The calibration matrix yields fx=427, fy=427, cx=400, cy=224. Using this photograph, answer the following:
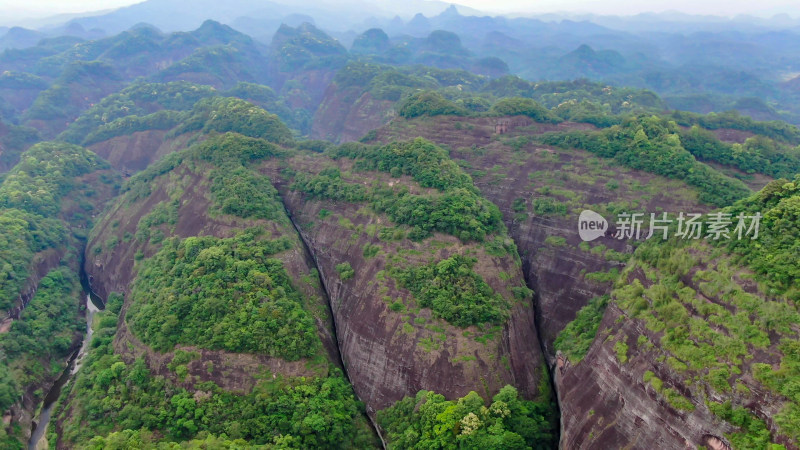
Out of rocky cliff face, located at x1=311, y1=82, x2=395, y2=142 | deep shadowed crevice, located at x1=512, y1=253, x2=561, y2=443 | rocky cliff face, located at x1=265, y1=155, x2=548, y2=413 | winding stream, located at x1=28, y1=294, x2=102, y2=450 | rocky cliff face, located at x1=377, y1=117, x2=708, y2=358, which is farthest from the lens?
rocky cliff face, located at x1=311, y1=82, x2=395, y2=142

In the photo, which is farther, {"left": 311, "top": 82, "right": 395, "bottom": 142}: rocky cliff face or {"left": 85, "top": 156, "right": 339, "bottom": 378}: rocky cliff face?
{"left": 311, "top": 82, "right": 395, "bottom": 142}: rocky cliff face

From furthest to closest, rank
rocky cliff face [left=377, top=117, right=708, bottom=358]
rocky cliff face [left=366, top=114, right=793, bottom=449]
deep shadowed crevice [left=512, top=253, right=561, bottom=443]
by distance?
1. rocky cliff face [left=377, top=117, right=708, bottom=358]
2. deep shadowed crevice [left=512, top=253, right=561, bottom=443]
3. rocky cliff face [left=366, top=114, right=793, bottom=449]

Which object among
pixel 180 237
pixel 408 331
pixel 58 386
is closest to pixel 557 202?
pixel 408 331

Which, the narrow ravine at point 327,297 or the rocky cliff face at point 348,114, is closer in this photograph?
the narrow ravine at point 327,297

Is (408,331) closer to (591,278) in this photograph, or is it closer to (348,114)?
(591,278)

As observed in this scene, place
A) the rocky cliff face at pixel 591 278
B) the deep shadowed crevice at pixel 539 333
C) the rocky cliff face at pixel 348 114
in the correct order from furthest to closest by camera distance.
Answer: the rocky cliff face at pixel 348 114 → the deep shadowed crevice at pixel 539 333 → the rocky cliff face at pixel 591 278

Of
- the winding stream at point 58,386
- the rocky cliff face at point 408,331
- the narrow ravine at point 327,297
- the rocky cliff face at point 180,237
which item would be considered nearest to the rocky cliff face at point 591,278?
the rocky cliff face at point 408,331

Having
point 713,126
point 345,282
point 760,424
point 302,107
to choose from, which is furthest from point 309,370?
point 302,107

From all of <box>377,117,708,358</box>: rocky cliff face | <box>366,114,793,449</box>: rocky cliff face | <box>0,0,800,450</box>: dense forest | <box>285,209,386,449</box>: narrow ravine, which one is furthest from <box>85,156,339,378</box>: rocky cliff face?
<box>377,117,708,358</box>: rocky cliff face

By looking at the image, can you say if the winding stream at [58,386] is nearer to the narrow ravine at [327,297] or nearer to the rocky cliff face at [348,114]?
the narrow ravine at [327,297]

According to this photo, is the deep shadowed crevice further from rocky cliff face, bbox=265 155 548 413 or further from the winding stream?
the winding stream
